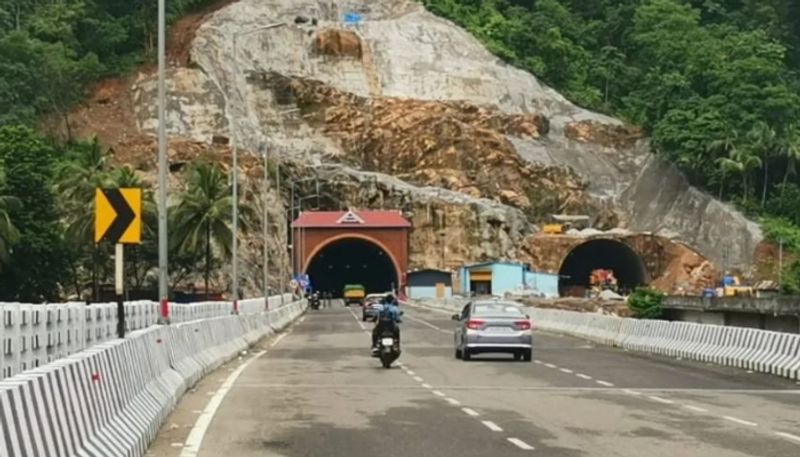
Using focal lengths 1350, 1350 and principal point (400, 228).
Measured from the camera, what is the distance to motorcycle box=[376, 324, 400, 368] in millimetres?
30203

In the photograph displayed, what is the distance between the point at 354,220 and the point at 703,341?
228ft

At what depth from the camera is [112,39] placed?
381 feet

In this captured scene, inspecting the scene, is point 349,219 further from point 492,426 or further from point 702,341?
point 492,426

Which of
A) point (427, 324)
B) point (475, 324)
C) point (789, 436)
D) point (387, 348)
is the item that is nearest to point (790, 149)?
point (427, 324)

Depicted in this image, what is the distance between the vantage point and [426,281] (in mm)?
104750

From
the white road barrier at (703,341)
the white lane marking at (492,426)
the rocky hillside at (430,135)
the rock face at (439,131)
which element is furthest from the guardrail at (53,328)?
the rock face at (439,131)

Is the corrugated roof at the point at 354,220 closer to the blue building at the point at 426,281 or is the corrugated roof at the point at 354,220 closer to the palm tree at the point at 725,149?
the blue building at the point at 426,281

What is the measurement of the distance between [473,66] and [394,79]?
742 cm

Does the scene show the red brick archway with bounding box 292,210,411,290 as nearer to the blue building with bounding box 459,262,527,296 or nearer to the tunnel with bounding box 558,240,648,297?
the blue building with bounding box 459,262,527,296

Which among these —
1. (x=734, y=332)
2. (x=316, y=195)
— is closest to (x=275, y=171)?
(x=316, y=195)

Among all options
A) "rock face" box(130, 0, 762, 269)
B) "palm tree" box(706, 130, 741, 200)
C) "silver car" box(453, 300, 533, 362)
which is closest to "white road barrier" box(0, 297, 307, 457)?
"silver car" box(453, 300, 533, 362)

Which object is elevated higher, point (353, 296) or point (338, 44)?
point (338, 44)

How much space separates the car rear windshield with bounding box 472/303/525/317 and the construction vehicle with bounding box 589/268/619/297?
67.3 metres

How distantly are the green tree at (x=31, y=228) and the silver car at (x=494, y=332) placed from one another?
4179cm
